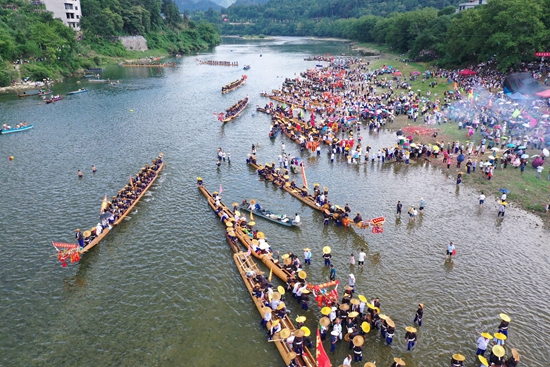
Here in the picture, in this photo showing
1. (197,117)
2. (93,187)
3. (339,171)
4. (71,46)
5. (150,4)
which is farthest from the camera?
(150,4)

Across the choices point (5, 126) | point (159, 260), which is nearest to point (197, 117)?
point (5, 126)

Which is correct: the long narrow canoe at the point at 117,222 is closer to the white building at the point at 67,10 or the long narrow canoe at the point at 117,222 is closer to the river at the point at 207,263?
the river at the point at 207,263

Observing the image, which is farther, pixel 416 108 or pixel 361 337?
pixel 416 108

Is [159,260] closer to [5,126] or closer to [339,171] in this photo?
[339,171]

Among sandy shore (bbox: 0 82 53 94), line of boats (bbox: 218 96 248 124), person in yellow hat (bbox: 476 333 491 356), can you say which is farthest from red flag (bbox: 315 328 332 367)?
sandy shore (bbox: 0 82 53 94)

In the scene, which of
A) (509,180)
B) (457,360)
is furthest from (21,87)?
(457,360)

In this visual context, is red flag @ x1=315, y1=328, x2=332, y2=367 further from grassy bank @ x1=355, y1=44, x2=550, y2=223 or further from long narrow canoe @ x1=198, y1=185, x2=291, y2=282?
grassy bank @ x1=355, y1=44, x2=550, y2=223
